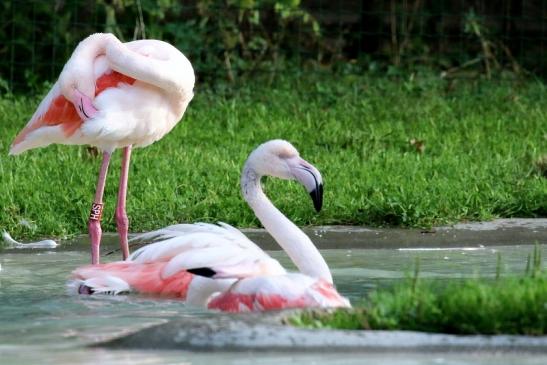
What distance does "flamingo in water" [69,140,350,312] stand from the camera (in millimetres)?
4887

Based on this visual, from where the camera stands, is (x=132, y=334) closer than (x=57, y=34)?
Yes

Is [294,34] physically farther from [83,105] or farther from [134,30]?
[83,105]

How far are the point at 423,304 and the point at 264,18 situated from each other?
28.7ft

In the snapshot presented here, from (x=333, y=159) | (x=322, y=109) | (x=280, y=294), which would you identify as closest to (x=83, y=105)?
(x=280, y=294)

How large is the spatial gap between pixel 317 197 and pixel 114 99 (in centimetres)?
134

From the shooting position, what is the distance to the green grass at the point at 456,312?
4.06 meters

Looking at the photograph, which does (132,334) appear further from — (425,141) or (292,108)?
(292,108)

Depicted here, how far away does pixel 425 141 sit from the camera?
370 inches

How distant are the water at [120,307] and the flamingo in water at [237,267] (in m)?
0.08

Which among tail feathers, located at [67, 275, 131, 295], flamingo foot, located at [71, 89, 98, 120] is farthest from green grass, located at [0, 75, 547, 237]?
tail feathers, located at [67, 275, 131, 295]

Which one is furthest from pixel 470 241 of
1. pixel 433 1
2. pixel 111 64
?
pixel 433 1

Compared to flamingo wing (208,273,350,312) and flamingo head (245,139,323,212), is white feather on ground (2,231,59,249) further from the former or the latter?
flamingo wing (208,273,350,312)

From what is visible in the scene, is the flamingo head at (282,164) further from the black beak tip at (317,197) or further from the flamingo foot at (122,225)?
the flamingo foot at (122,225)

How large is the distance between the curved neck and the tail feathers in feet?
2.16
